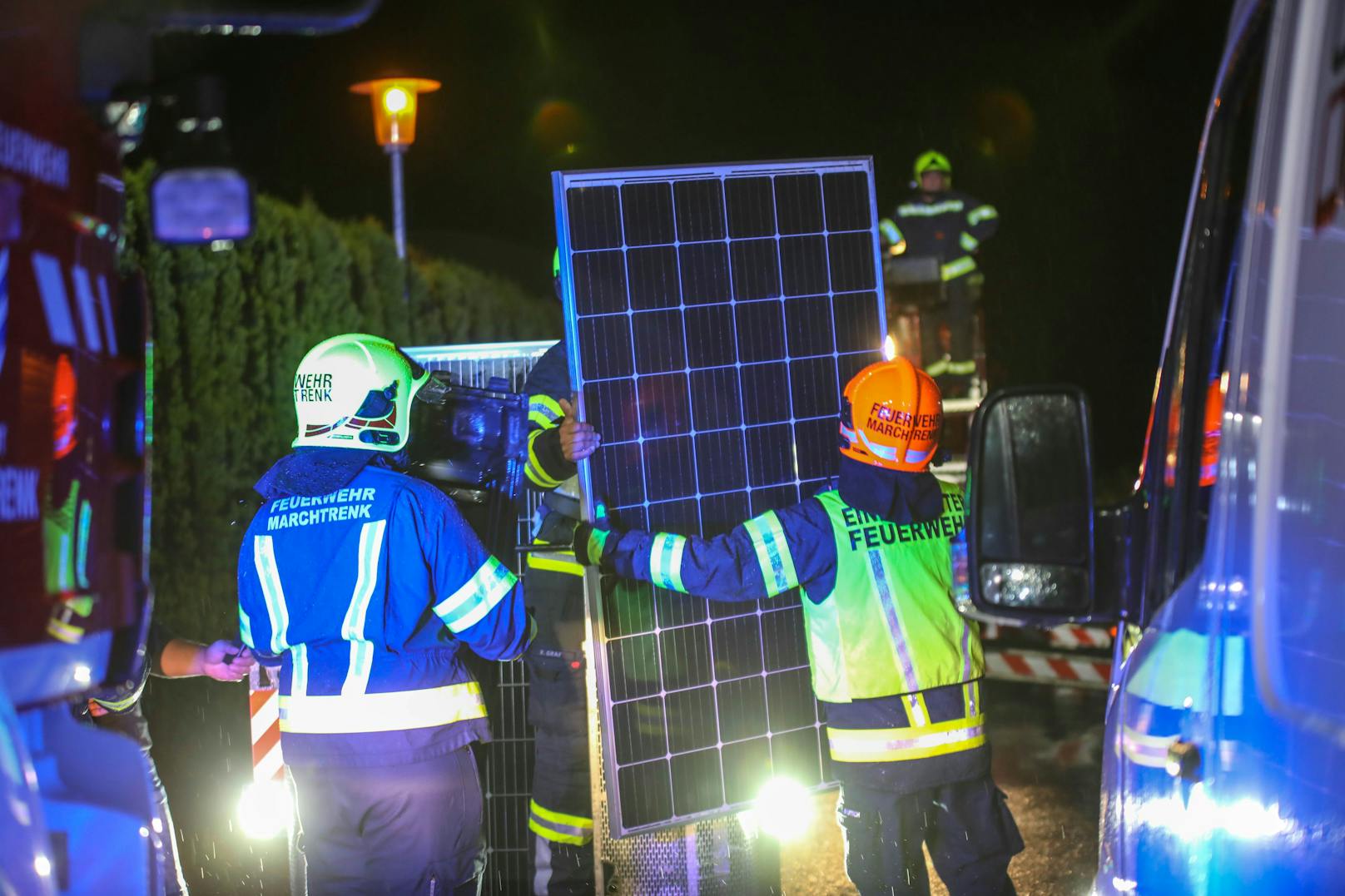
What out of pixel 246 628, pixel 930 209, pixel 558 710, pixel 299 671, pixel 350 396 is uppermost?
pixel 930 209

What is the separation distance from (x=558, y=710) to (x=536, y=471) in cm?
108

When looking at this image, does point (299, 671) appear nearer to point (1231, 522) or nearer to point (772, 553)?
point (772, 553)

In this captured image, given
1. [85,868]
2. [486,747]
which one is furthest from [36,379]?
[486,747]

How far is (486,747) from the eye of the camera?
19.3 feet

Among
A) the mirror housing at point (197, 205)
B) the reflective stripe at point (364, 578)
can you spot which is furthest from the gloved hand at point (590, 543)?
the mirror housing at point (197, 205)

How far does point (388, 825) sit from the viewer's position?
4082 mm

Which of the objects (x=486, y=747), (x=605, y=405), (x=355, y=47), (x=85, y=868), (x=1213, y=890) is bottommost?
(x=486, y=747)

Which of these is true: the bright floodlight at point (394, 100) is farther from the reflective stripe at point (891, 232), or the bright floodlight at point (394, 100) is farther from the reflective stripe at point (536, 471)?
the reflective stripe at point (536, 471)

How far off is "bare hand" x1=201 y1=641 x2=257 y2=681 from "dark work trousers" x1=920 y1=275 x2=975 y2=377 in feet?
25.9

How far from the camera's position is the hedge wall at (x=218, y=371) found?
9641 mm

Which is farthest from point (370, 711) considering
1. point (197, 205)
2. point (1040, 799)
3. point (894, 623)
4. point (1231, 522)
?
point (1040, 799)

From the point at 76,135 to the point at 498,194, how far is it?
2553 centimetres

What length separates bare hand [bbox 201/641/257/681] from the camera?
4.58 meters

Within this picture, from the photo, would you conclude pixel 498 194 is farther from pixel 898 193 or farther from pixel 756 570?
pixel 756 570
